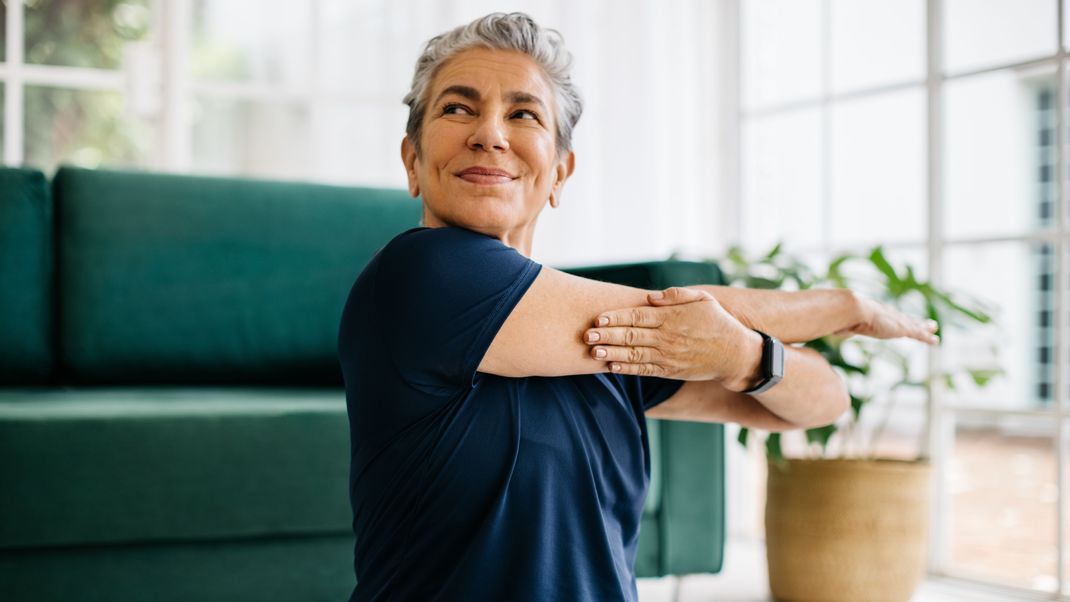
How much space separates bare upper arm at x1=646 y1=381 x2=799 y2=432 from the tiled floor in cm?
117

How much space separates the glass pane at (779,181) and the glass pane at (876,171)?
0.35 feet

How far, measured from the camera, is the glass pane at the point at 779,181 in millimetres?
3445

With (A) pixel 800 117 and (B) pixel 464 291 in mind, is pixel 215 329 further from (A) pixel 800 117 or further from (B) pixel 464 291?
(A) pixel 800 117

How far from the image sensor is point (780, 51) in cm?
344

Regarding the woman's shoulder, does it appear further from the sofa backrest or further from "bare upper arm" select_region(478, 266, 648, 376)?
the sofa backrest

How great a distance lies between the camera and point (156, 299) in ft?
8.14

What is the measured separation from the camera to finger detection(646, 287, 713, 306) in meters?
1.19

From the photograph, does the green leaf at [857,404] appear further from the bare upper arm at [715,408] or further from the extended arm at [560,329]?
the extended arm at [560,329]

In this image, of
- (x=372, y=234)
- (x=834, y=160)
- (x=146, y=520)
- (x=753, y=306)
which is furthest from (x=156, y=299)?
(x=834, y=160)

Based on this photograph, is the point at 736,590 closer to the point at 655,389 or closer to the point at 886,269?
the point at 886,269

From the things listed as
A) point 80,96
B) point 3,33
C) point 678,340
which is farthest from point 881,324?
point 80,96

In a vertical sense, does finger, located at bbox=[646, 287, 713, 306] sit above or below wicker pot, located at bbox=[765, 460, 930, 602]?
above

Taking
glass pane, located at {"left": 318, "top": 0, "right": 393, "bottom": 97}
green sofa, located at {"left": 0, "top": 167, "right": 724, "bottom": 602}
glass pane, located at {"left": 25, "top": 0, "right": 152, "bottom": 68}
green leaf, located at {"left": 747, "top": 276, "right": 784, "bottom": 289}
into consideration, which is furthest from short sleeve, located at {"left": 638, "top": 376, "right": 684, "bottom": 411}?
glass pane, located at {"left": 25, "top": 0, "right": 152, "bottom": 68}

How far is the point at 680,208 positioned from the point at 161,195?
178cm
